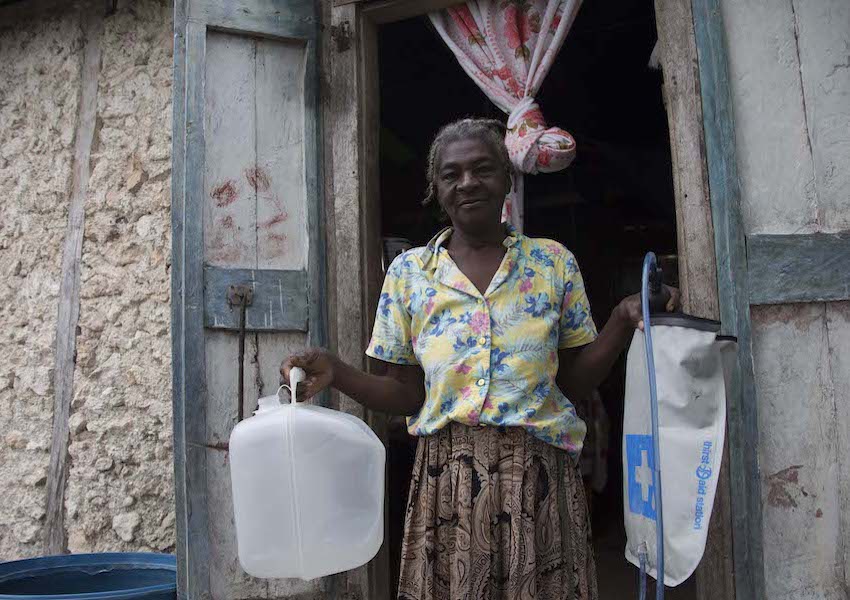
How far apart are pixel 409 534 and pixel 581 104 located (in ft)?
11.4

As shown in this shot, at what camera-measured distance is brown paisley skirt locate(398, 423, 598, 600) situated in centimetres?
180

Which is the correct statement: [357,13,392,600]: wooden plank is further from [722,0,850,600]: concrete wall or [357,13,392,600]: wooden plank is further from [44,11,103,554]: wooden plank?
[44,11,103,554]: wooden plank

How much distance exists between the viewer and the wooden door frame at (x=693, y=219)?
2072 millimetres

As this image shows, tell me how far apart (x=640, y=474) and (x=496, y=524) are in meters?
0.38

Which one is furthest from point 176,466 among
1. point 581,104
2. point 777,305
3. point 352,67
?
point 581,104

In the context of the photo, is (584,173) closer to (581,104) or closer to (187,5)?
(581,104)

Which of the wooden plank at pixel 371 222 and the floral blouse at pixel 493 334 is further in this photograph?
the wooden plank at pixel 371 222

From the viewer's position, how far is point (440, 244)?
211 centimetres

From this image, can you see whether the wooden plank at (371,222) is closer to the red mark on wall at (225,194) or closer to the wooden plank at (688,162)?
the red mark on wall at (225,194)

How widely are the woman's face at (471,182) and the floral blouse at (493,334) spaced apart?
134 millimetres

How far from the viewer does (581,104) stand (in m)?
4.65

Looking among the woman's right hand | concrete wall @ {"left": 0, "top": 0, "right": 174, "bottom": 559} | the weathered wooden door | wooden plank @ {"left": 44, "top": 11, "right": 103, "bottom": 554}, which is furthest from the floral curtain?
wooden plank @ {"left": 44, "top": 11, "right": 103, "bottom": 554}

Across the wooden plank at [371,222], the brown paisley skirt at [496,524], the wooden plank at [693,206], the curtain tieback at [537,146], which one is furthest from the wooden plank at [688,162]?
the wooden plank at [371,222]

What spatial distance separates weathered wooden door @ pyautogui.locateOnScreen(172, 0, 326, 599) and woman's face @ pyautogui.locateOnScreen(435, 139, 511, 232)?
2.62 feet
